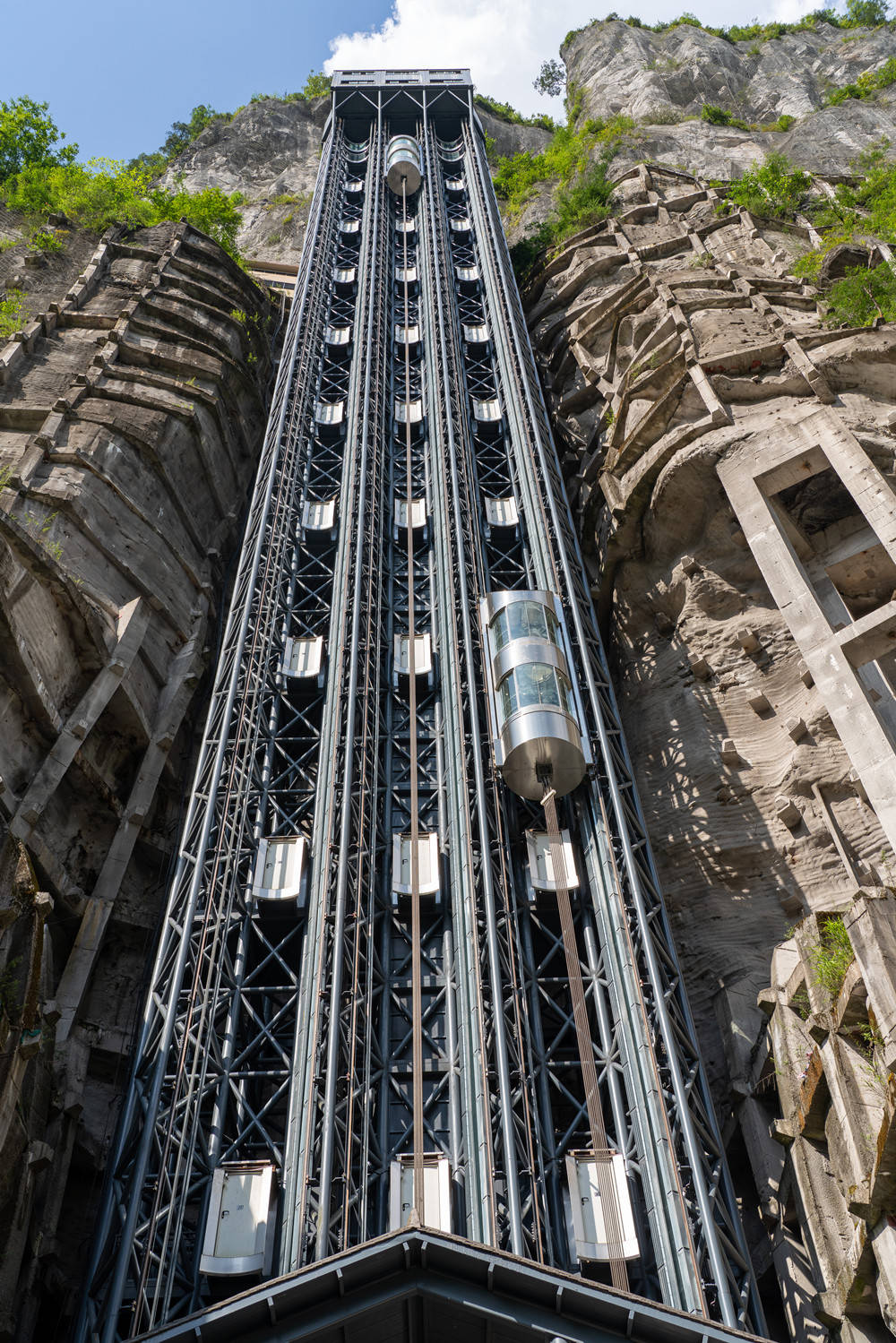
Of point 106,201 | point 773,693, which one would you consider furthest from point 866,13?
point 773,693

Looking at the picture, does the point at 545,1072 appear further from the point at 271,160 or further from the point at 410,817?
the point at 271,160

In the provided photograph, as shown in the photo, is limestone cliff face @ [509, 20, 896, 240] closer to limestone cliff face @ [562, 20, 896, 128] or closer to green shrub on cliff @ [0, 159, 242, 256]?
limestone cliff face @ [562, 20, 896, 128]

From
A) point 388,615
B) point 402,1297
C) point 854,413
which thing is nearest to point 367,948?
point 402,1297

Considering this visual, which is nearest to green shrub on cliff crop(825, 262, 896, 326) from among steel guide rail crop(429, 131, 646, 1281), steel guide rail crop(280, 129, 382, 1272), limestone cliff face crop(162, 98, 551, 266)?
steel guide rail crop(280, 129, 382, 1272)

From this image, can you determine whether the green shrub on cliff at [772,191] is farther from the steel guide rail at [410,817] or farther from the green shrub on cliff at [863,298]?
the steel guide rail at [410,817]

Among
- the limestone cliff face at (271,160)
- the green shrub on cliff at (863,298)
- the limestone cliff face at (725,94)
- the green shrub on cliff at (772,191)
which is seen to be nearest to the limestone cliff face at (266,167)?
the limestone cliff face at (271,160)

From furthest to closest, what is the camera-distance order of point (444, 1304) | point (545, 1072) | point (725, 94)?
point (725, 94)
point (545, 1072)
point (444, 1304)
